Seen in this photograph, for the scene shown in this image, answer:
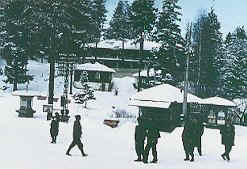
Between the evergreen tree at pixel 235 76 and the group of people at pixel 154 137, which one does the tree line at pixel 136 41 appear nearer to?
the evergreen tree at pixel 235 76

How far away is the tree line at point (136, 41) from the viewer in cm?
4303

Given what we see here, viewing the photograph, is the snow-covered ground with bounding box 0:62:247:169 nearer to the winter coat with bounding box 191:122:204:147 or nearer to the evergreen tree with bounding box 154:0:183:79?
the winter coat with bounding box 191:122:204:147

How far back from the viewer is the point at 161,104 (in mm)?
35406

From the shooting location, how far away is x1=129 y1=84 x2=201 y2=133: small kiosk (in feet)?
115

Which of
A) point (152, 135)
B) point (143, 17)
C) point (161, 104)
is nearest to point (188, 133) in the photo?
point (152, 135)

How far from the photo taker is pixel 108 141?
1066 inches

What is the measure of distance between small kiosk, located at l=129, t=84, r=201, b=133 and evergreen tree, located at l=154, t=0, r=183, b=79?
2268cm

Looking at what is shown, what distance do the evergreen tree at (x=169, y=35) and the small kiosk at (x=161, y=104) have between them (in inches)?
893

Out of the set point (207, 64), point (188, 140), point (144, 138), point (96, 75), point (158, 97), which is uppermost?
point (207, 64)

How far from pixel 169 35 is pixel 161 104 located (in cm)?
2706

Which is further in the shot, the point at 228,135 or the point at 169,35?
the point at 169,35

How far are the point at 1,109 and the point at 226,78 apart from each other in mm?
39896

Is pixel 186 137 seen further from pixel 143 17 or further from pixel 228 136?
pixel 143 17

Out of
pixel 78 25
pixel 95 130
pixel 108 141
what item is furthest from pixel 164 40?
pixel 108 141
